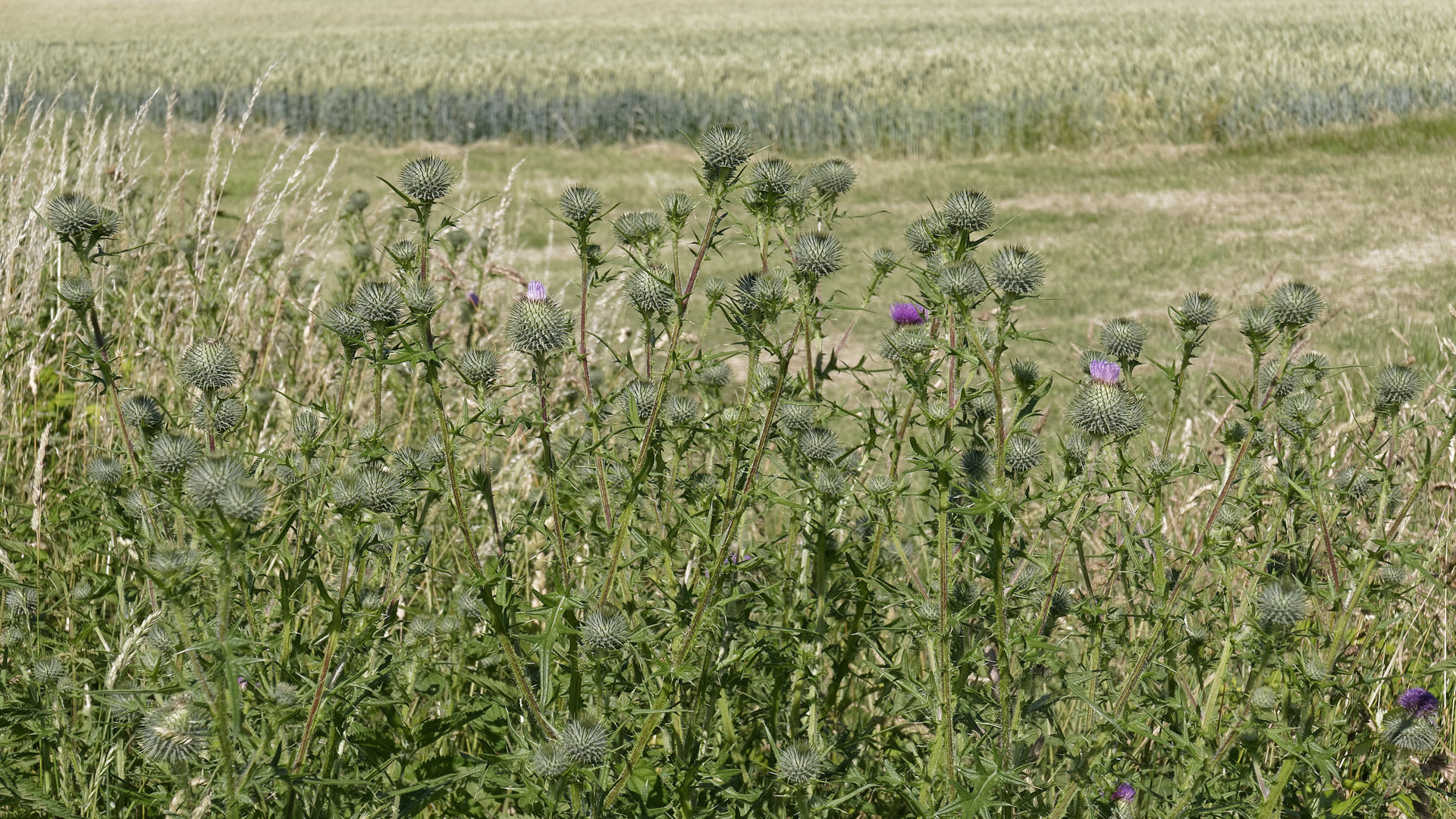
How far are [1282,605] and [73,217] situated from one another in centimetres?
235

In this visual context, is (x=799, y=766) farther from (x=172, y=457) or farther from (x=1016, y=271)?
(x=172, y=457)

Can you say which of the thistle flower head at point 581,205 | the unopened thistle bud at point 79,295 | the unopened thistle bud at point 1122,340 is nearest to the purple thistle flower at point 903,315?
the unopened thistle bud at point 1122,340

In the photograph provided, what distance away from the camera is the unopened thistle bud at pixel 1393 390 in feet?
7.66

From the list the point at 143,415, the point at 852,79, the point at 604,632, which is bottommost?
the point at 604,632

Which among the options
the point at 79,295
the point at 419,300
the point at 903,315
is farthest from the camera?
the point at 903,315

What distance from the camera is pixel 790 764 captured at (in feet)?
6.45

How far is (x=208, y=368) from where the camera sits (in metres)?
2.14

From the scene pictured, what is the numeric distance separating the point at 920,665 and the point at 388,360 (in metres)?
1.79

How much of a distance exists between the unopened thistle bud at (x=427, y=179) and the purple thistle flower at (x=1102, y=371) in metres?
1.30

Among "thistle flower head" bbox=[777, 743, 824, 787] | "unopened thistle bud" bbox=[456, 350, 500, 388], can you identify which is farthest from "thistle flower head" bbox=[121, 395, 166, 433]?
"thistle flower head" bbox=[777, 743, 824, 787]

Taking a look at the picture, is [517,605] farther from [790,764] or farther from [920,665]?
[920,665]

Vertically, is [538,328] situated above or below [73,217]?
below

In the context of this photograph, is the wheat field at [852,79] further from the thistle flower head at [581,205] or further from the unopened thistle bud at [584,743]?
the unopened thistle bud at [584,743]

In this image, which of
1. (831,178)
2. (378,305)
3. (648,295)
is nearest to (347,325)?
(378,305)
